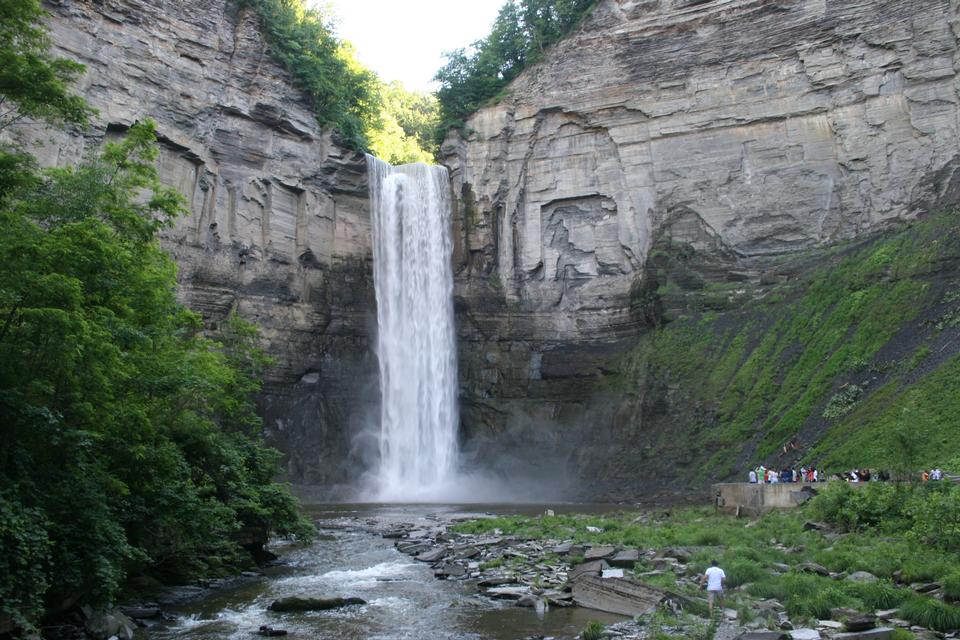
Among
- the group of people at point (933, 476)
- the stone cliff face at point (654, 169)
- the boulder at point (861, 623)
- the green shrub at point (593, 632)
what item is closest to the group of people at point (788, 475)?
the group of people at point (933, 476)

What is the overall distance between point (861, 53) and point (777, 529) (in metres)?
32.8

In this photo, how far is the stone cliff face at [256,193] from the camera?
41.3m

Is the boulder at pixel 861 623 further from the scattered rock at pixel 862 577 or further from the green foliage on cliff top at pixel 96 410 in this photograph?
the green foliage on cliff top at pixel 96 410

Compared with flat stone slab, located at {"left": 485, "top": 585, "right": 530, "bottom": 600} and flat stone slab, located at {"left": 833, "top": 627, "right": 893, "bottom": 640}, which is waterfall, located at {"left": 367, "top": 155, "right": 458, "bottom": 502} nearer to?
flat stone slab, located at {"left": 485, "top": 585, "right": 530, "bottom": 600}

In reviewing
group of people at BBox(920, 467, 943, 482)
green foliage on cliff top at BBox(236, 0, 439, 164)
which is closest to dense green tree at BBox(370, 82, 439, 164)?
green foliage on cliff top at BBox(236, 0, 439, 164)

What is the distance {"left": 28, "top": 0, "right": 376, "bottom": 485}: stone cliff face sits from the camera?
41.3 metres

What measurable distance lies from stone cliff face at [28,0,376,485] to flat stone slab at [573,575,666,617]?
32.3 metres

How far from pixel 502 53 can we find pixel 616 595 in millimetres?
47921

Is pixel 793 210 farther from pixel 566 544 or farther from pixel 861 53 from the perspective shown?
pixel 566 544

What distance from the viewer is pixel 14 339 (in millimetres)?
10891

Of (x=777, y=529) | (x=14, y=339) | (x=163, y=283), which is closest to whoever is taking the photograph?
(x=14, y=339)

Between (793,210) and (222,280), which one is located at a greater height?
(793,210)

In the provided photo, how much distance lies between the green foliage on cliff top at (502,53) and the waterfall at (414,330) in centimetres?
573

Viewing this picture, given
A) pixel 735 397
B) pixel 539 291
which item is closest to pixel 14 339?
pixel 735 397
